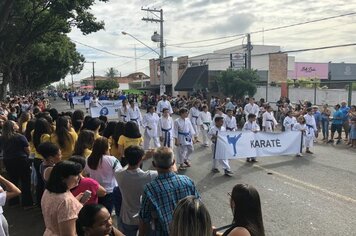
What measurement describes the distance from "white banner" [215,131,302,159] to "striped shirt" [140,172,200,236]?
6.46 m

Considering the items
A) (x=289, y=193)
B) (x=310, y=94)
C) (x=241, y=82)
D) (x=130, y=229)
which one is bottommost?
(x=289, y=193)

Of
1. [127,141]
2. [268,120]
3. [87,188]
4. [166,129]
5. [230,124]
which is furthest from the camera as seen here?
[268,120]

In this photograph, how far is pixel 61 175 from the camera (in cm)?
350

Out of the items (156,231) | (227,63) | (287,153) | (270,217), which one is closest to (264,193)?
(270,217)

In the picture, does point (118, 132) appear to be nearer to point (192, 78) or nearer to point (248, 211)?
point (248, 211)

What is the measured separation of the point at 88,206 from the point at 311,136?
37.4 feet

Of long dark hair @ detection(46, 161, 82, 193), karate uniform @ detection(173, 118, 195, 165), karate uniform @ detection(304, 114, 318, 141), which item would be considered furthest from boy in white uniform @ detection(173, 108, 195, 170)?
long dark hair @ detection(46, 161, 82, 193)

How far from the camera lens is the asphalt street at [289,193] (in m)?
6.35

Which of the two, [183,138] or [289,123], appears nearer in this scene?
[183,138]

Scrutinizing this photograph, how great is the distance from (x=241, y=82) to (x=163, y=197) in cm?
2556

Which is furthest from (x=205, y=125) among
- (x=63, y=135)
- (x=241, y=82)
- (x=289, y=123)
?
(x=241, y=82)

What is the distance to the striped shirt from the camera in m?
3.55

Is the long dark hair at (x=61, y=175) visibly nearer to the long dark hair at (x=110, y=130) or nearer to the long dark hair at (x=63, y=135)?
the long dark hair at (x=63, y=135)

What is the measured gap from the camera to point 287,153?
11906 mm
